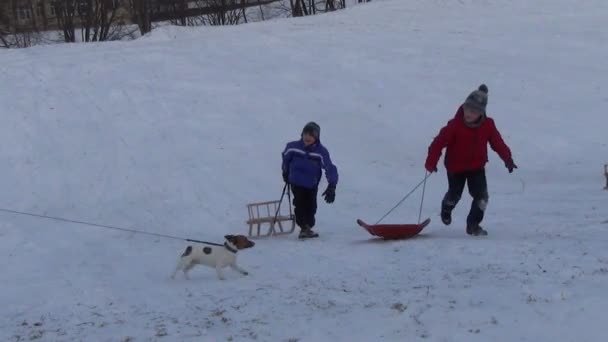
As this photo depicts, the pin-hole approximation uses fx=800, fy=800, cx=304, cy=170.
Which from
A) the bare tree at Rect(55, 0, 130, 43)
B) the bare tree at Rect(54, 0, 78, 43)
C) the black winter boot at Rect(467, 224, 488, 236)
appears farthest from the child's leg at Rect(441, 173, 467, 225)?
the bare tree at Rect(54, 0, 78, 43)

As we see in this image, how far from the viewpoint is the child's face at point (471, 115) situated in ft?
29.9

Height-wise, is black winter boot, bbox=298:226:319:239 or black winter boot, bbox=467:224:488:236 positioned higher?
black winter boot, bbox=467:224:488:236

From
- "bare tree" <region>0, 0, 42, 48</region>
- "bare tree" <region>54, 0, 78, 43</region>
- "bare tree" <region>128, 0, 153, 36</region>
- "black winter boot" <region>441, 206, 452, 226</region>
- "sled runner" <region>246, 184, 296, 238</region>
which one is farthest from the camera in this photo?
"bare tree" <region>54, 0, 78, 43</region>

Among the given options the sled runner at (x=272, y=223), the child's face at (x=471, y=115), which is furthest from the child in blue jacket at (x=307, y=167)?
the child's face at (x=471, y=115)

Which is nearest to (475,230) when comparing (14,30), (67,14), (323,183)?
(323,183)

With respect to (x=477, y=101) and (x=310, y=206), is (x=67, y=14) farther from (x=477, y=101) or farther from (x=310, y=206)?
(x=477, y=101)

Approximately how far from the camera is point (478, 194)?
31.0 ft

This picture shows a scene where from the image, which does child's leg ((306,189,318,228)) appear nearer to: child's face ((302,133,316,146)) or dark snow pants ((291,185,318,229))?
dark snow pants ((291,185,318,229))

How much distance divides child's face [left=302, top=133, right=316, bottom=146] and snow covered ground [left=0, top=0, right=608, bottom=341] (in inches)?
49.9

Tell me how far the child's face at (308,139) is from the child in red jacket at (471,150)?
1.71m

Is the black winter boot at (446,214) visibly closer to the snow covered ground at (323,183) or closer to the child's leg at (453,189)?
the child's leg at (453,189)

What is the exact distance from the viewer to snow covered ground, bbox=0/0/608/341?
6.39 metres

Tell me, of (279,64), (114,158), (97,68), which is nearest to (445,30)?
(279,64)

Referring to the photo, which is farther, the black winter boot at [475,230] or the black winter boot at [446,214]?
the black winter boot at [446,214]
